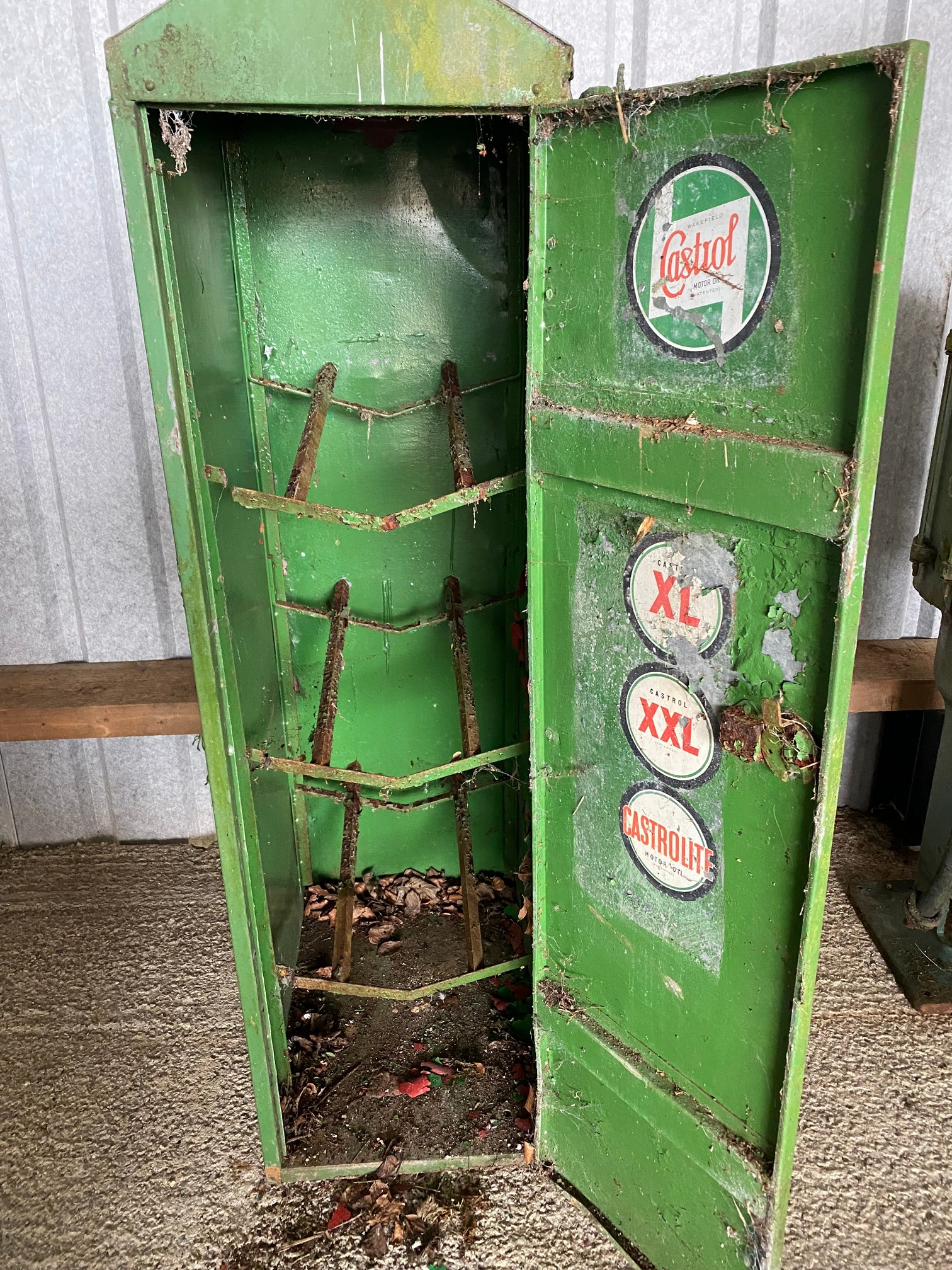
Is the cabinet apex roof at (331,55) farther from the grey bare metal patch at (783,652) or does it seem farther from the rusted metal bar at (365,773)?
the rusted metal bar at (365,773)

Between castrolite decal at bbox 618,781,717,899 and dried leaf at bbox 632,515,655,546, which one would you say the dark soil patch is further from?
dried leaf at bbox 632,515,655,546

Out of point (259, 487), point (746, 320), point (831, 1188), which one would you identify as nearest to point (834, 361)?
point (746, 320)

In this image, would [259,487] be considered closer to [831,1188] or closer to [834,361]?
[834,361]

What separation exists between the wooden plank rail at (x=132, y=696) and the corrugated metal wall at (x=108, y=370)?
0.62 feet

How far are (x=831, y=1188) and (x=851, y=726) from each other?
169 cm

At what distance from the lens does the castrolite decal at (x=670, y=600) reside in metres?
1.33

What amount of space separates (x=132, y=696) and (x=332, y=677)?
2.87ft

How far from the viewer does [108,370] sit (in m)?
2.72

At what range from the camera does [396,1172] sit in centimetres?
202

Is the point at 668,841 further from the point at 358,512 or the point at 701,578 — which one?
the point at 358,512

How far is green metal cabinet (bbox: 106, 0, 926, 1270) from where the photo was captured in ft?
3.73

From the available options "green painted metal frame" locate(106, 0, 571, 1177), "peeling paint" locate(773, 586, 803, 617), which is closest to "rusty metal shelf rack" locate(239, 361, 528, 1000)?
"green painted metal frame" locate(106, 0, 571, 1177)

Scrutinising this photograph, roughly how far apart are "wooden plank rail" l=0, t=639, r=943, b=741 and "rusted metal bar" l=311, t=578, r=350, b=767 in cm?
58

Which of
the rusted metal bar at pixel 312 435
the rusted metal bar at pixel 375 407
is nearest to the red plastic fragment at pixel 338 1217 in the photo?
the rusted metal bar at pixel 312 435
